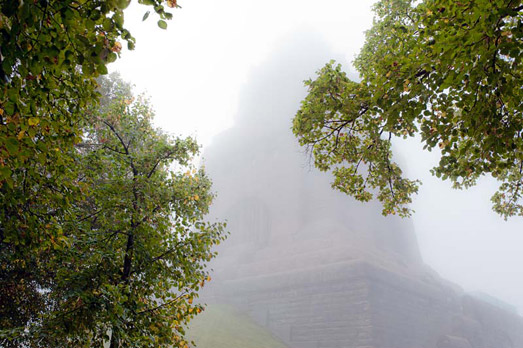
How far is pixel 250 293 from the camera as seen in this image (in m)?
41.1

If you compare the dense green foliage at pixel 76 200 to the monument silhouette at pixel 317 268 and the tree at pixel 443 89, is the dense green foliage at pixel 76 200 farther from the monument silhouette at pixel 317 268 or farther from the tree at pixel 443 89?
the monument silhouette at pixel 317 268

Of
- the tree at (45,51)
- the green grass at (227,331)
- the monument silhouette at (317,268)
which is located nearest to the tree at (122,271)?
the tree at (45,51)

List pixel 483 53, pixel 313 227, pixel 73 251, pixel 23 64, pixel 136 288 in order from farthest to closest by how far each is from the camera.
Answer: pixel 313 227, pixel 136 288, pixel 73 251, pixel 483 53, pixel 23 64

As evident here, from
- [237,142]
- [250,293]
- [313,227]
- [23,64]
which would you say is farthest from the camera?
[237,142]

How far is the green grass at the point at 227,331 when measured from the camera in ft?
88.9

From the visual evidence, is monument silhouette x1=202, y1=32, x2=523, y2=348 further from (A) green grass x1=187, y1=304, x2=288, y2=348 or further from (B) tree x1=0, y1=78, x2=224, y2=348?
(B) tree x1=0, y1=78, x2=224, y2=348

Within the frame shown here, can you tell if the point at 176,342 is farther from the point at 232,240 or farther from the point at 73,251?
the point at 232,240

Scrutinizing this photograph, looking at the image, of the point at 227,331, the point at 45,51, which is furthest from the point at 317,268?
the point at 45,51

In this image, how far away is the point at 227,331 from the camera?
31125mm

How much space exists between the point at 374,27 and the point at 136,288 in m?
9.84

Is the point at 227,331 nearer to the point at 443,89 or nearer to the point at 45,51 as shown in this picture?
the point at 443,89

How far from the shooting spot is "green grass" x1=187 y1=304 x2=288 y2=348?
27.1 meters

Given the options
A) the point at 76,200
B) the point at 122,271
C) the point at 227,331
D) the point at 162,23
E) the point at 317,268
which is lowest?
the point at 122,271

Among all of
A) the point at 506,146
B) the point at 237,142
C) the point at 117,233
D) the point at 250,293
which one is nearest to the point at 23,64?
the point at 117,233
